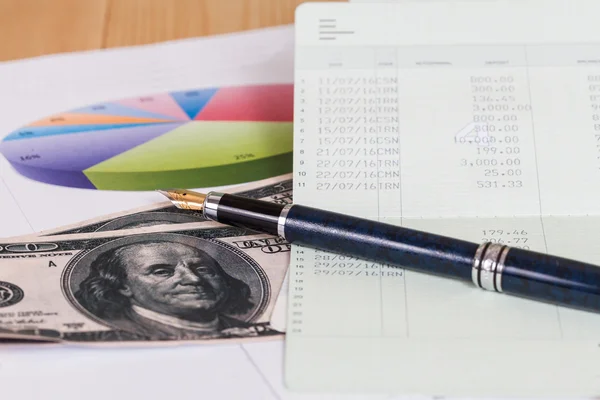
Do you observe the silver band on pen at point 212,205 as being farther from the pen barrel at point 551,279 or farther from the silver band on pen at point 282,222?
the pen barrel at point 551,279

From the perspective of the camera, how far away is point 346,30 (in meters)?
0.57

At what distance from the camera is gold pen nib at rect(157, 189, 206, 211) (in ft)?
1.74

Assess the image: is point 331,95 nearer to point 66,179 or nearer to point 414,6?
point 414,6

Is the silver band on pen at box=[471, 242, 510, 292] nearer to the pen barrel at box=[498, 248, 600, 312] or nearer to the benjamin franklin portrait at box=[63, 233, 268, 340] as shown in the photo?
the pen barrel at box=[498, 248, 600, 312]

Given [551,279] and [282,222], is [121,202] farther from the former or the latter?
[551,279]

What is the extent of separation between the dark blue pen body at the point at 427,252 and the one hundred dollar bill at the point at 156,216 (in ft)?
0.12

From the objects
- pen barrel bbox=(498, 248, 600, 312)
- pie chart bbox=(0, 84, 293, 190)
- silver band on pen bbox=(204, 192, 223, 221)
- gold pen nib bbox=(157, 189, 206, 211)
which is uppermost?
pie chart bbox=(0, 84, 293, 190)

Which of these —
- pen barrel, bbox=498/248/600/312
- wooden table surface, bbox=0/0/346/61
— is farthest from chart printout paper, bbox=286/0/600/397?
wooden table surface, bbox=0/0/346/61

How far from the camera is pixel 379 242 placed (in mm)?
477

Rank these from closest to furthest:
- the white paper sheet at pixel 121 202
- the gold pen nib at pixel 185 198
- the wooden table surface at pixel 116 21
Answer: the white paper sheet at pixel 121 202, the gold pen nib at pixel 185 198, the wooden table surface at pixel 116 21

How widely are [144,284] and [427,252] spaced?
0.18 meters

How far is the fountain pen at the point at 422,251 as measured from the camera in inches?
17.5

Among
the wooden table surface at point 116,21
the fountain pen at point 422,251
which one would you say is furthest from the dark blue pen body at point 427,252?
the wooden table surface at point 116,21

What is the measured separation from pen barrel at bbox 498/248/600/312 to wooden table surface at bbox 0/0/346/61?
37cm
